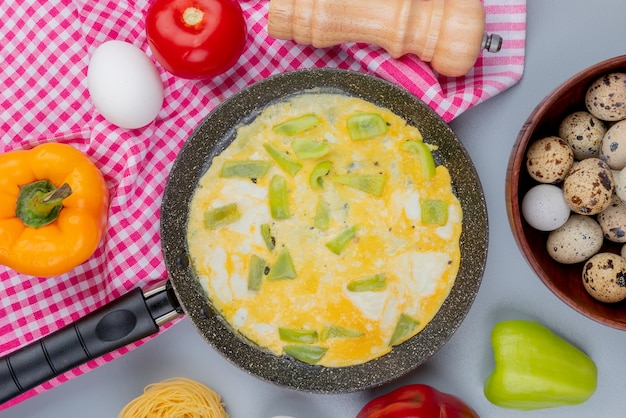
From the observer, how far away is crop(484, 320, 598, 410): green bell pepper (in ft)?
5.74

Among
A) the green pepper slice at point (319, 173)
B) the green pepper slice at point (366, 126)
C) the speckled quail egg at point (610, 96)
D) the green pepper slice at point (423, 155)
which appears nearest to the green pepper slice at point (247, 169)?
the green pepper slice at point (319, 173)

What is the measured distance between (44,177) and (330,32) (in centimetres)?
73

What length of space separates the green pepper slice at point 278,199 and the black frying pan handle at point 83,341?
338mm

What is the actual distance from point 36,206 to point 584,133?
1.20 metres

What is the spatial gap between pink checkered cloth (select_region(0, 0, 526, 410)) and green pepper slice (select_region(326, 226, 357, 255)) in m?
0.39

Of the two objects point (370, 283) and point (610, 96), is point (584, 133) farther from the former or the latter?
point (370, 283)

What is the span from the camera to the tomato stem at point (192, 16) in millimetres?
1661

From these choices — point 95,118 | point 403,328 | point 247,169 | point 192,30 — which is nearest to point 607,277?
point 403,328

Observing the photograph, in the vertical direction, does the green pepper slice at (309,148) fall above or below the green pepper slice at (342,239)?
above

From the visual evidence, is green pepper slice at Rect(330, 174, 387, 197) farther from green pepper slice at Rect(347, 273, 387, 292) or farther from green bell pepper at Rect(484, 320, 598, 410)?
green bell pepper at Rect(484, 320, 598, 410)

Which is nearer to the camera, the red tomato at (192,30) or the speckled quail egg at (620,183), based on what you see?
the speckled quail egg at (620,183)

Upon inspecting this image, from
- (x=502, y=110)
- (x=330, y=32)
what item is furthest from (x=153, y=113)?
(x=502, y=110)

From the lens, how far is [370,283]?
170 centimetres

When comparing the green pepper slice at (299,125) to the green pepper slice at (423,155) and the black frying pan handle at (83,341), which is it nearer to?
the green pepper slice at (423,155)
